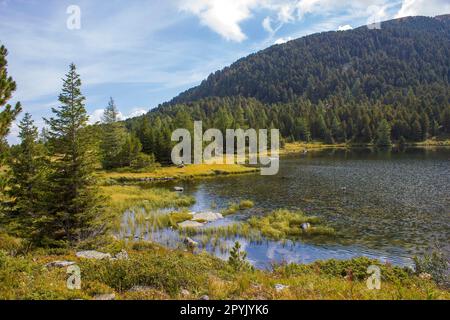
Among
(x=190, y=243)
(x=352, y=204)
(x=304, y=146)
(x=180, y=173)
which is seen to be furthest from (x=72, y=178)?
(x=304, y=146)

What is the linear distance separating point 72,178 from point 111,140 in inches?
2990

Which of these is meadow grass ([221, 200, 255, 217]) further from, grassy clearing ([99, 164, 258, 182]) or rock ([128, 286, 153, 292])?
grassy clearing ([99, 164, 258, 182])

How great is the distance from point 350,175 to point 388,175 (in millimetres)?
7649

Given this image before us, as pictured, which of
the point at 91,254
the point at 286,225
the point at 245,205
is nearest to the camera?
the point at 91,254

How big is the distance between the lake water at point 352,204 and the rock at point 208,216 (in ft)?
5.48

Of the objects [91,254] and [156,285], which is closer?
[156,285]

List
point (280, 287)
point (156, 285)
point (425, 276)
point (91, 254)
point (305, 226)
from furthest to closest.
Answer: point (305, 226)
point (91, 254)
point (425, 276)
point (280, 287)
point (156, 285)

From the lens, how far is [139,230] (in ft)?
124

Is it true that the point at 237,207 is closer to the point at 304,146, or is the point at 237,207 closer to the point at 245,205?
the point at 245,205

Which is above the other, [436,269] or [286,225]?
[436,269]

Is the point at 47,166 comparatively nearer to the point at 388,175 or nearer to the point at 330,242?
the point at 330,242

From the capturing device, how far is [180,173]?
84250mm

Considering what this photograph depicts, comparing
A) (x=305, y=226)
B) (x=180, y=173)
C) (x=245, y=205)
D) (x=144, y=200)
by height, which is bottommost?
(x=305, y=226)

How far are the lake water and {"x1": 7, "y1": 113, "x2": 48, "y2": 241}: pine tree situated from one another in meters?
12.1
